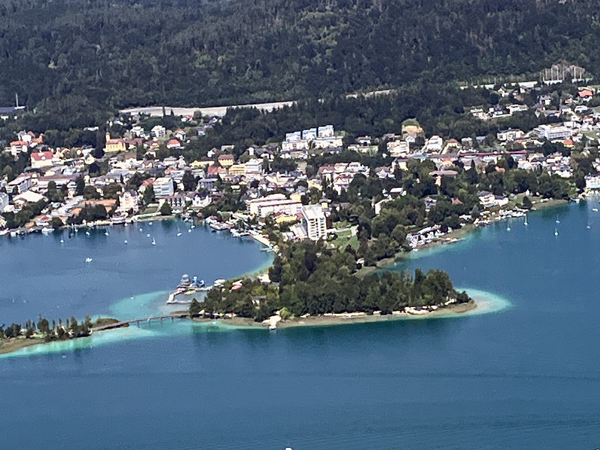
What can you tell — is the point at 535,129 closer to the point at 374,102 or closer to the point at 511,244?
the point at 374,102

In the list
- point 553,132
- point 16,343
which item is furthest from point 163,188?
point 16,343

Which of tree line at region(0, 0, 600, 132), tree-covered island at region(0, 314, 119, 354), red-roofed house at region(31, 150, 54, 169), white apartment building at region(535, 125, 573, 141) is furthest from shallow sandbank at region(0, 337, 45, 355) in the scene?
tree line at region(0, 0, 600, 132)

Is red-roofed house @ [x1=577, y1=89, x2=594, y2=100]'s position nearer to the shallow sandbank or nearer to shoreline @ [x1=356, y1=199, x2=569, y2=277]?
shoreline @ [x1=356, y1=199, x2=569, y2=277]

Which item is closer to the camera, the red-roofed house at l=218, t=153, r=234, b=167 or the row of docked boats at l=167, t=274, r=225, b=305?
the row of docked boats at l=167, t=274, r=225, b=305

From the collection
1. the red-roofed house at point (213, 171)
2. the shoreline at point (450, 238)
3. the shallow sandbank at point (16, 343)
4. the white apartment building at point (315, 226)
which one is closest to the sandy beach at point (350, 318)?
the shallow sandbank at point (16, 343)

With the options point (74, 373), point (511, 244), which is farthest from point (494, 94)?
point (74, 373)

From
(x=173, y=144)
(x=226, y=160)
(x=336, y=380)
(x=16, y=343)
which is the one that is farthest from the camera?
(x=173, y=144)

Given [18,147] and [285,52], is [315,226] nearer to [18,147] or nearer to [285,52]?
[18,147]

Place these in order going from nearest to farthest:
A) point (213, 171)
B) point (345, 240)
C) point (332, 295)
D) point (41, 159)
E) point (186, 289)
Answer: point (332, 295)
point (186, 289)
point (345, 240)
point (213, 171)
point (41, 159)

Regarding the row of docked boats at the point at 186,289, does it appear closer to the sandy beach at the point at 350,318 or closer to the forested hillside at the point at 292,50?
the sandy beach at the point at 350,318
